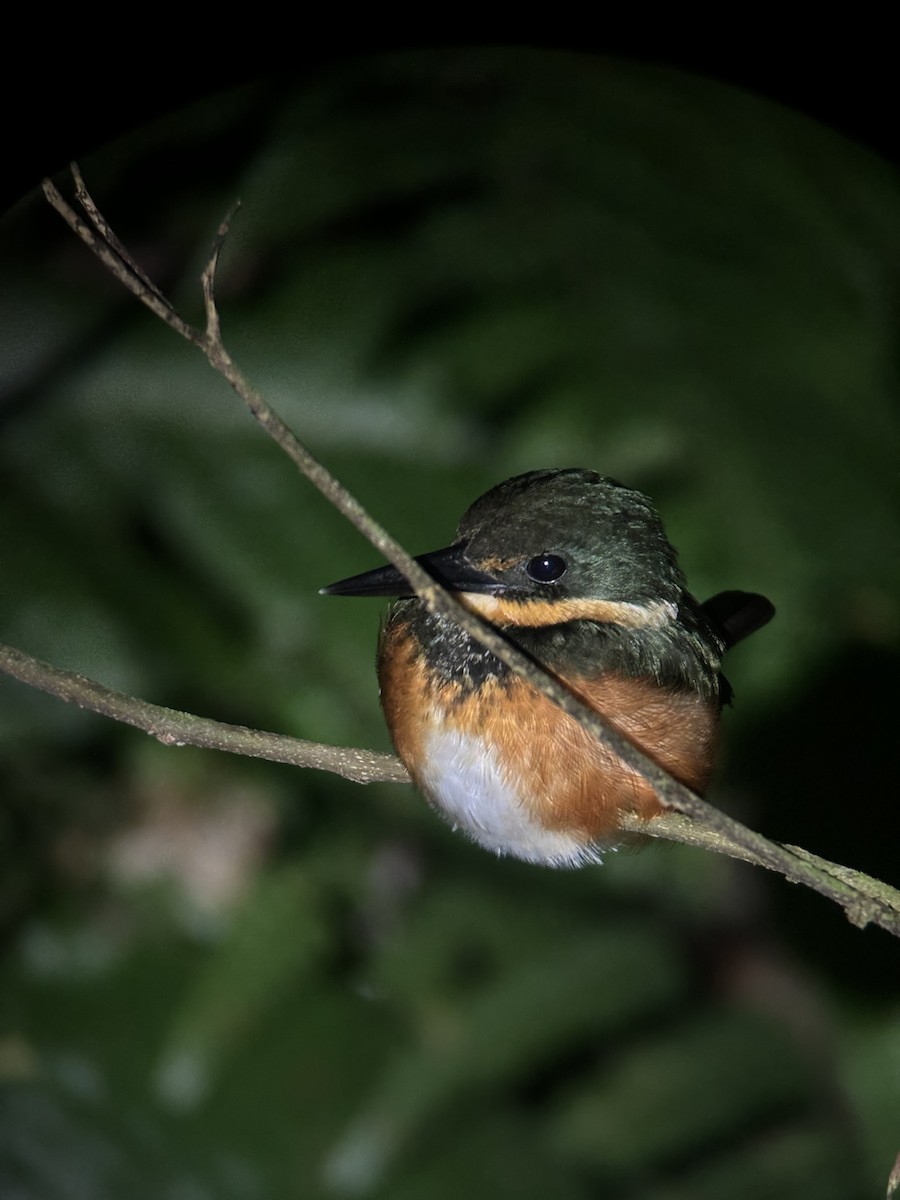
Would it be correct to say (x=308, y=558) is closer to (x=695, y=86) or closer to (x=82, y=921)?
(x=82, y=921)

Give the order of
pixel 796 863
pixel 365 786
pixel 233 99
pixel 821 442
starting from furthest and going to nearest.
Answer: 1. pixel 365 786
2. pixel 233 99
3. pixel 821 442
4. pixel 796 863

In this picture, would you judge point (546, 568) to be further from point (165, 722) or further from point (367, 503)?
point (165, 722)

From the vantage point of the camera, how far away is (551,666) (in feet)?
2.65

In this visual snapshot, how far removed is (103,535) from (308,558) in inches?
5.7

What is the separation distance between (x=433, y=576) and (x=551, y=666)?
0.12 meters

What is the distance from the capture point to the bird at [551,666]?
0.78 meters

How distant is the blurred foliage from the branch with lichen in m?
0.22

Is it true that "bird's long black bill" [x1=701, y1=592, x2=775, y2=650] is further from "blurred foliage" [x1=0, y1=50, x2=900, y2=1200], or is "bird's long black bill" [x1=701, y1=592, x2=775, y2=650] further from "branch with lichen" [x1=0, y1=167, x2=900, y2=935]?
"branch with lichen" [x1=0, y1=167, x2=900, y2=935]

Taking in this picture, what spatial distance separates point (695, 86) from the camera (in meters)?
0.88

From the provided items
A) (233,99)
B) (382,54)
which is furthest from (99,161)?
(382,54)

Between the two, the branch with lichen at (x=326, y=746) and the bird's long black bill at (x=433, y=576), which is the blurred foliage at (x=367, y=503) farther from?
the branch with lichen at (x=326, y=746)

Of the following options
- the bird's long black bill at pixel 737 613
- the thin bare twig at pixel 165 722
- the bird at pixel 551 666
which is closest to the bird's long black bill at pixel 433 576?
the bird at pixel 551 666

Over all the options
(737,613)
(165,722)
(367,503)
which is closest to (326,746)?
(165,722)

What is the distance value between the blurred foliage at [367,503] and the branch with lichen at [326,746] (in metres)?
0.22
